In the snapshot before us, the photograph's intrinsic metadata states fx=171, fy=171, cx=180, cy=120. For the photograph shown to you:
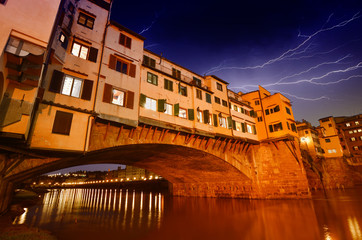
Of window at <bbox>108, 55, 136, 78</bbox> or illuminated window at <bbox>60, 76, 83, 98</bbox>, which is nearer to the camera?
illuminated window at <bbox>60, 76, 83, 98</bbox>

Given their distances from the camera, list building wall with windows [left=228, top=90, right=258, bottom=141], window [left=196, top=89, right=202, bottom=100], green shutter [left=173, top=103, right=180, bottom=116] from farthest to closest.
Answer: building wall with windows [left=228, top=90, right=258, bottom=141] → window [left=196, top=89, right=202, bottom=100] → green shutter [left=173, top=103, right=180, bottom=116]

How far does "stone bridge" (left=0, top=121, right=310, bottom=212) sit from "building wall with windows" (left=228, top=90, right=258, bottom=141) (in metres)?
1.58

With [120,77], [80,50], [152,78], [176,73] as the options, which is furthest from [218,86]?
[80,50]

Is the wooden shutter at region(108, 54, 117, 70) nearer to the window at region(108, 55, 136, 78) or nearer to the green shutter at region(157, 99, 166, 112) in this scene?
the window at region(108, 55, 136, 78)

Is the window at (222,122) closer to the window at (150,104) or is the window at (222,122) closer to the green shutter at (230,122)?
the green shutter at (230,122)

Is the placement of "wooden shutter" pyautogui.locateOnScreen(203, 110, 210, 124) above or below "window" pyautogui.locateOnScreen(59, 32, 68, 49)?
below

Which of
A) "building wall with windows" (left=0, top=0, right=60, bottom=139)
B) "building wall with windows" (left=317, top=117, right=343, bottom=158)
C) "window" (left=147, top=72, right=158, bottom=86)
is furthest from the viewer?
"building wall with windows" (left=317, top=117, right=343, bottom=158)

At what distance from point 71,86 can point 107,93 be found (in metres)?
2.60

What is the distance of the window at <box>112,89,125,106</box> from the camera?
596 inches

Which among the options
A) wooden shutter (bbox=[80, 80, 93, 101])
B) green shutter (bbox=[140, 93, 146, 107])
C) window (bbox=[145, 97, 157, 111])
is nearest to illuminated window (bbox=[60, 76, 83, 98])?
wooden shutter (bbox=[80, 80, 93, 101])

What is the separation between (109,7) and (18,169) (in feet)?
53.7

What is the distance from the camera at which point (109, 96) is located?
14.5 metres

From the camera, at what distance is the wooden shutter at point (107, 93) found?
14.3 m

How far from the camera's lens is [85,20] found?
1563cm
